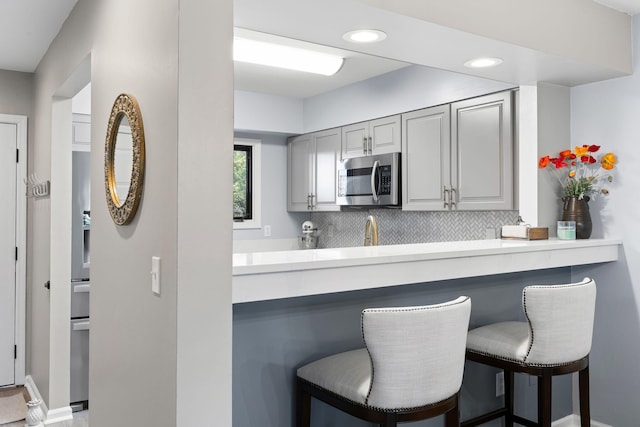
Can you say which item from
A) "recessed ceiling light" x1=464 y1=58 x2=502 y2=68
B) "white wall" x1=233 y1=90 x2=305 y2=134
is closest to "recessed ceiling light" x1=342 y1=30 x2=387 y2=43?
"recessed ceiling light" x1=464 y1=58 x2=502 y2=68

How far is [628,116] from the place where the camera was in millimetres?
2818

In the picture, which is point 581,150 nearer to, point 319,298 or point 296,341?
point 319,298

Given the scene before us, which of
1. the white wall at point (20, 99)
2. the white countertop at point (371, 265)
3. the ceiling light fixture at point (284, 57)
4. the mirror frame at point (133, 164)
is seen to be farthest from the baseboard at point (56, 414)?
the ceiling light fixture at point (284, 57)

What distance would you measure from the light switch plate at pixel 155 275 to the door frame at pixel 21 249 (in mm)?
2870

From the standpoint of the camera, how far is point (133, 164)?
1828 mm

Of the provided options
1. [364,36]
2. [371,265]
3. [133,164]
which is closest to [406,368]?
[371,265]

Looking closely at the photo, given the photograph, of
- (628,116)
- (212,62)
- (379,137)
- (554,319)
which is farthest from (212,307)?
(379,137)

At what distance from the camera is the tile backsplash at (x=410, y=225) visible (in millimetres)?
3548

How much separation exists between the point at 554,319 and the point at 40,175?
10.7 feet

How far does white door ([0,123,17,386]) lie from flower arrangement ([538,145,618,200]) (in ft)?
11.9

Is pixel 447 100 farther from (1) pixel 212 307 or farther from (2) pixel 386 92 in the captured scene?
(1) pixel 212 307

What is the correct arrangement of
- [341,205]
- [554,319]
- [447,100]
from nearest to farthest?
1. [554,319]
2. [447,100]
3. [341,205]

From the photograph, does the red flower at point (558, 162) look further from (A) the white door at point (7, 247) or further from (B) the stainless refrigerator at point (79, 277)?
(A) the white door at point (7, 247)

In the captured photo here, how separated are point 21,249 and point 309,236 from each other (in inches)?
94.6
